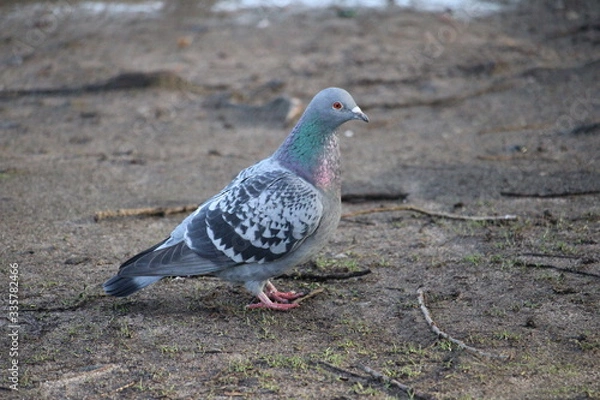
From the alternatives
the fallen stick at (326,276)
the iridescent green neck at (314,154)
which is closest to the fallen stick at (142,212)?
the fallen stick at (326,276)

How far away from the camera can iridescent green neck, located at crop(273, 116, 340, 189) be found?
4.40 meters

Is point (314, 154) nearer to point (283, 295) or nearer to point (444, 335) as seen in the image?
point (283, 295)

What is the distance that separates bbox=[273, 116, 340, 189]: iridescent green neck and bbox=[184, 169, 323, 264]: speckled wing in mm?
76

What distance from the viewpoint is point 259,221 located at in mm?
4289

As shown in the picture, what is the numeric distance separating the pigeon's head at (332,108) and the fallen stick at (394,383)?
4.79 feet

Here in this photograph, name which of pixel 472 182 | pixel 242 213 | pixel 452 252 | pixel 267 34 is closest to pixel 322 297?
pixel 242 213

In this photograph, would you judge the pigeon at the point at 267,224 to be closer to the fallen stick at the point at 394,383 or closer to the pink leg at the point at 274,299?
the pink leg at the point at 274,299

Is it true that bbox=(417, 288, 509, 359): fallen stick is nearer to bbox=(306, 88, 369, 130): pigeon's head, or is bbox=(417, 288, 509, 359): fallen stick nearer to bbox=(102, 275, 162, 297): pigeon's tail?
bbox=(306, 88, 369, 130): pigeon's head

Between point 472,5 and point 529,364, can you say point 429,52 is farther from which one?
point 529,364

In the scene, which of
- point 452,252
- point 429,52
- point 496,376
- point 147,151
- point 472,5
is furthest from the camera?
point 472,5

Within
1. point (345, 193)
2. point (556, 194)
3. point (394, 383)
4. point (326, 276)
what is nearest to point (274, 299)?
point (326, 276)

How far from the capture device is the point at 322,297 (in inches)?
178

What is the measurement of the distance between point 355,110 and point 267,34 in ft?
21.9

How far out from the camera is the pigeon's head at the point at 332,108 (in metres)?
4.45
